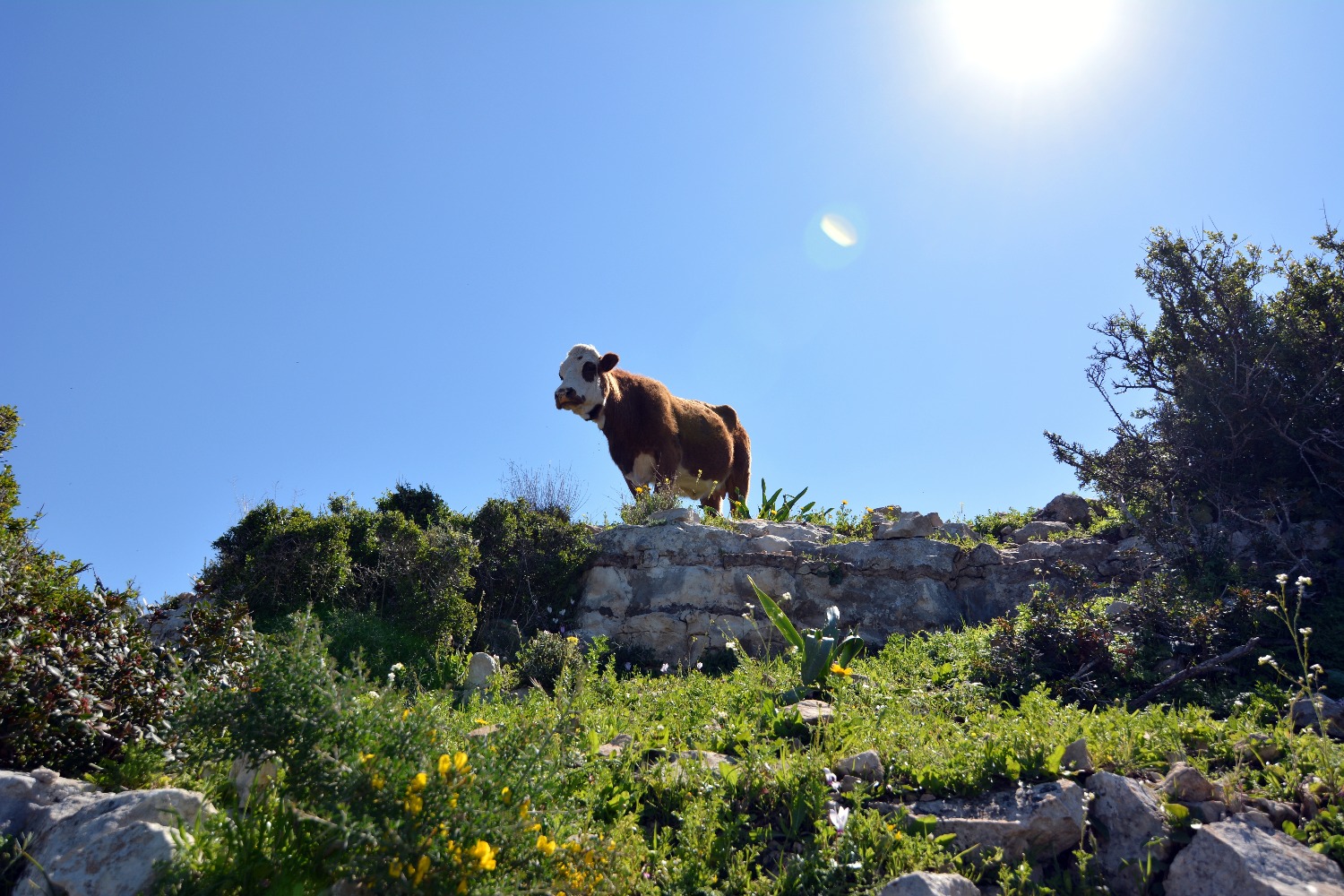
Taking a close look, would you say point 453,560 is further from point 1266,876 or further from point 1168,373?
point 1168,373

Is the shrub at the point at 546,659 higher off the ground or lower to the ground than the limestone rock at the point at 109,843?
higher

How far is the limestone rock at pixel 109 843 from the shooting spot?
8.89ft

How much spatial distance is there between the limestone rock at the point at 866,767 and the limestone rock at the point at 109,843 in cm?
271

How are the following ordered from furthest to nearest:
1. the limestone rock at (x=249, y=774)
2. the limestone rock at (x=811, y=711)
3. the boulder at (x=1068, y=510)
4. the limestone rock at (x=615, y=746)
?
the boulder at (x=1068, y=510) < the limestone rock at (x=811, y=711) < the limestone rock at (x=615, y=746) < the limestone rock at (x=249, y=774)

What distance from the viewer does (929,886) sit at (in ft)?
9.11

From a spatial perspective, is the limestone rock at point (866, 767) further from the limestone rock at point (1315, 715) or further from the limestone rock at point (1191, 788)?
the limestone rock at point (1315, 715)

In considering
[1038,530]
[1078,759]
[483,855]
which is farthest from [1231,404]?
[483,855]

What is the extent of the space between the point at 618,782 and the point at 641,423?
25.7 feet

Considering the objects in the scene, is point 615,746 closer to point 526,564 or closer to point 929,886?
point 929,886

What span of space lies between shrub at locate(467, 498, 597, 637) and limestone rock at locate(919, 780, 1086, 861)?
5501 mm

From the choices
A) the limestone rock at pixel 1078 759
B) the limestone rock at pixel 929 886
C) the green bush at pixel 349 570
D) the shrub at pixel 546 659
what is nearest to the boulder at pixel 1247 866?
the limestone rock at pixel 1078 759

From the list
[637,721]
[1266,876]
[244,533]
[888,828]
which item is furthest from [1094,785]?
[244,533]

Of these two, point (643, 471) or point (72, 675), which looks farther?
point (643, 471)

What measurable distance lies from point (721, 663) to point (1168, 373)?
5.62m
